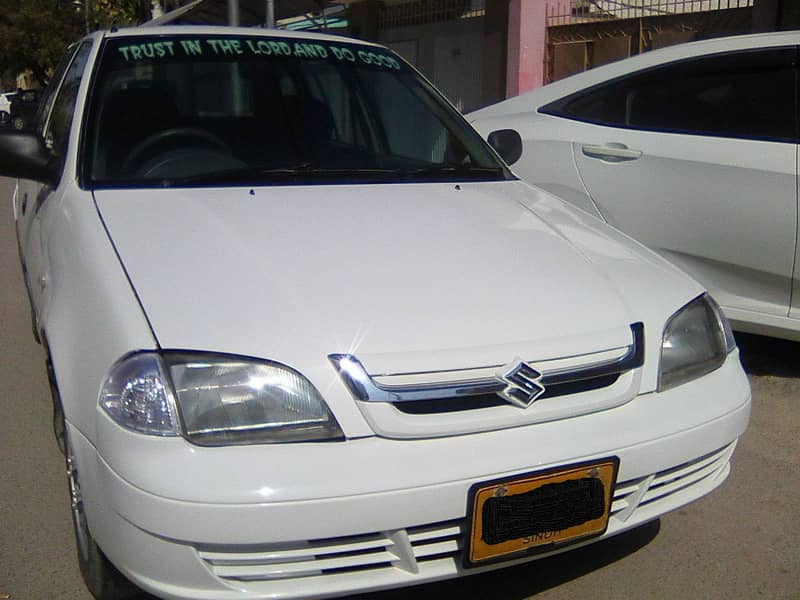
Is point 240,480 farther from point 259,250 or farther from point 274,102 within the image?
point 274,102

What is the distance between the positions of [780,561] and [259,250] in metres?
1.81

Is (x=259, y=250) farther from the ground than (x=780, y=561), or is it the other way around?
(x=259, y=250)

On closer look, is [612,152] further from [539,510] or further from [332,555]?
[332,555]

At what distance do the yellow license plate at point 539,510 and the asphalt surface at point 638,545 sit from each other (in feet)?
1.47

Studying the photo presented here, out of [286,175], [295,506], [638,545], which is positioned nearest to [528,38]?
[286,175]

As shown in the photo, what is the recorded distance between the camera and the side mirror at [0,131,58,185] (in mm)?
3121

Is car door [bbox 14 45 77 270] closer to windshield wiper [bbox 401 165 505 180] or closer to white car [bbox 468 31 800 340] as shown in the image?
windshield wiper [bbox 401 165 505 180]

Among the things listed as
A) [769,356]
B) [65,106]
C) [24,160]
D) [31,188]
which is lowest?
[769,356]

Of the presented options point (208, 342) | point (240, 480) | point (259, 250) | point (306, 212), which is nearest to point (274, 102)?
point (306, 212)

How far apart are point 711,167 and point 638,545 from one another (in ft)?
6.40

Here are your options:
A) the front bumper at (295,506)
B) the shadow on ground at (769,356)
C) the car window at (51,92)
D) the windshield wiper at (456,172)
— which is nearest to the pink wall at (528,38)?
the shadow on ground at (769,356)

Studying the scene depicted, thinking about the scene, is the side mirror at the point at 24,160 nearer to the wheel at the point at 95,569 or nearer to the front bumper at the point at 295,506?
the wheel at the point at 95,569

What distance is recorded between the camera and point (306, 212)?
2.75 m

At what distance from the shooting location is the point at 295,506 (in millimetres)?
1922
